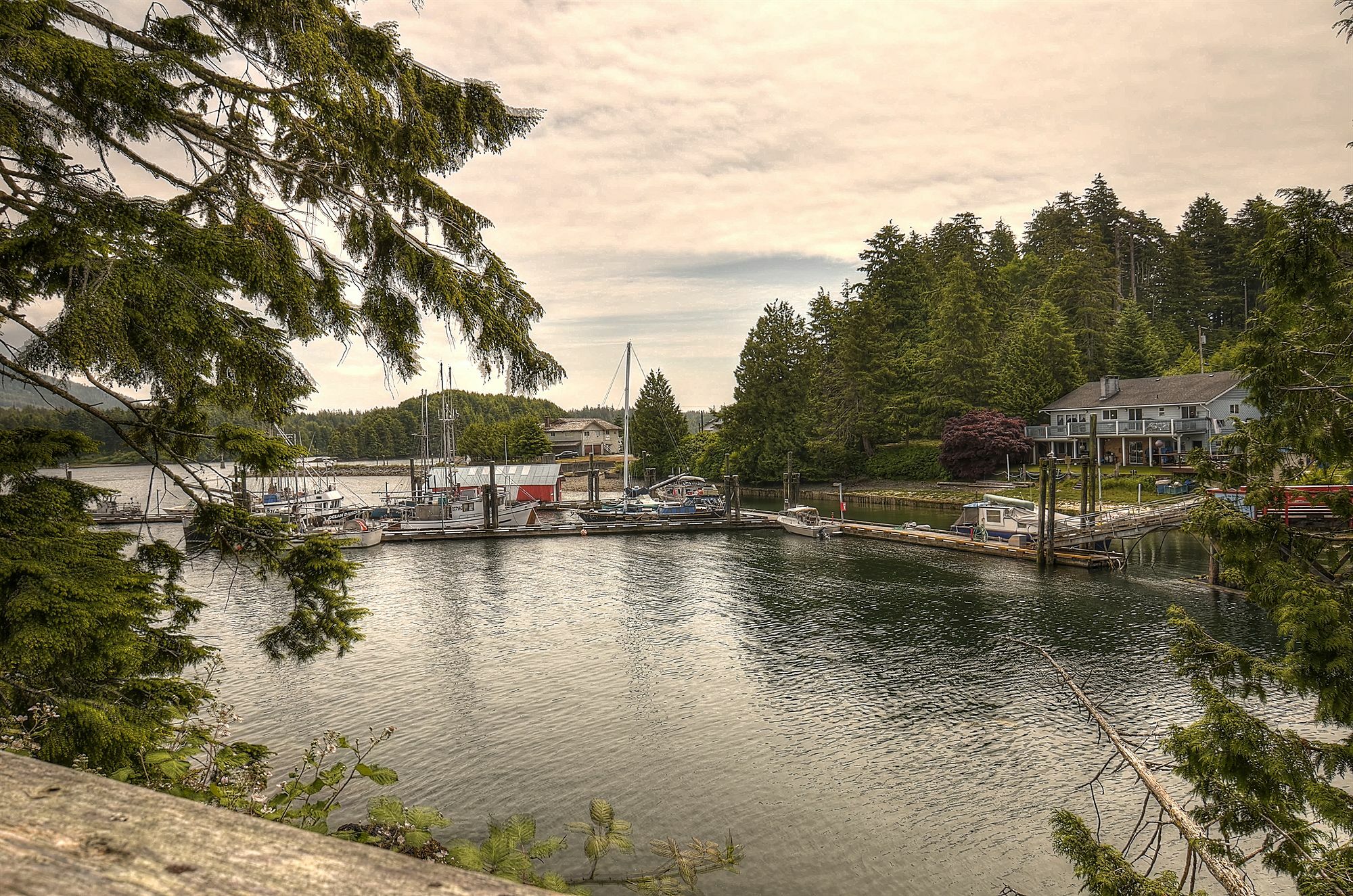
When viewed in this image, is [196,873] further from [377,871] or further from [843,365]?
[843,365]

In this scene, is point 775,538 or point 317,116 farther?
point 775,538

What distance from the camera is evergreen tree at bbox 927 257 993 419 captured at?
210 ft

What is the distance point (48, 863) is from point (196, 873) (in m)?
0.22

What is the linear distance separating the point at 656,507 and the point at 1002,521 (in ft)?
73.6

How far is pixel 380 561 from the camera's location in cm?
3669

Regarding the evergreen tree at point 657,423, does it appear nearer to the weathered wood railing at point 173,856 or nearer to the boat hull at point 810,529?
the boat hull at point 810,529

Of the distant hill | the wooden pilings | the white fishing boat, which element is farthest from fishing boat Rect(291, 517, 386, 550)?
the distant hill

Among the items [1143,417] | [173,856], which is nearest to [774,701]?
[173,856]

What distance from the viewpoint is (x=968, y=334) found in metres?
65.4

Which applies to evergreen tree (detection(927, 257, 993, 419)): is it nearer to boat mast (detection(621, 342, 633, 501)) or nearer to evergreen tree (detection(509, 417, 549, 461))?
boat mast (detection(621, 342, 633, 501))

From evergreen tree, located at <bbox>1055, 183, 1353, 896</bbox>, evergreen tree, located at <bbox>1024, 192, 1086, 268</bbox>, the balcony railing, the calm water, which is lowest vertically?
the calm water

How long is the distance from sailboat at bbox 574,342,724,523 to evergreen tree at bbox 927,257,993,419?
2195cm

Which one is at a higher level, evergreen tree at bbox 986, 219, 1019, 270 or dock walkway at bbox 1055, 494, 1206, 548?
evergreen tree at bbox 986, 219, 1019, 270

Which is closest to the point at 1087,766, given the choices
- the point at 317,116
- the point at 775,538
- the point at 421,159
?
the point at 421,159
